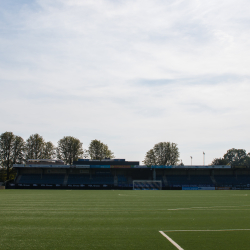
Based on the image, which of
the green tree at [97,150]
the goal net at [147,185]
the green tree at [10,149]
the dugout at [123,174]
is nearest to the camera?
the goal net at [147,185]

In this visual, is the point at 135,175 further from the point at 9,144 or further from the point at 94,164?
the point at 9,144

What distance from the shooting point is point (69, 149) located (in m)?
103

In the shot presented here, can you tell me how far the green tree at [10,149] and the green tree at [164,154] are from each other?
50770 millimetres

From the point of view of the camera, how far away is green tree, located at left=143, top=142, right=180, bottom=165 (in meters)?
109

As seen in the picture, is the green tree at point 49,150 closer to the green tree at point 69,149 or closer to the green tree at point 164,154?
the green tree at point 69,149

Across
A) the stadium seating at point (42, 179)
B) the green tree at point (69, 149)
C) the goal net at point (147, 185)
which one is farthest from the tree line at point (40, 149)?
the goal net at point (147, 185)

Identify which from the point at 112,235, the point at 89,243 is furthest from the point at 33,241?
the point at 112,235

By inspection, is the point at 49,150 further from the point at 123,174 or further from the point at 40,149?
the point at 123,174

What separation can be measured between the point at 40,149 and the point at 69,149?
10.7m

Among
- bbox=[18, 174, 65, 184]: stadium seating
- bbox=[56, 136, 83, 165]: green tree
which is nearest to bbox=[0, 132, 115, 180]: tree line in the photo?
bbox=[56, 136, 83, 165]: green tree

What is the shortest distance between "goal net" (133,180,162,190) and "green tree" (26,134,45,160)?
4212 centimetres

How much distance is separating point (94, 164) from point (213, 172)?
1395 inches

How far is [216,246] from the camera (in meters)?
7.66

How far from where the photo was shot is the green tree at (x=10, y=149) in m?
86.2
